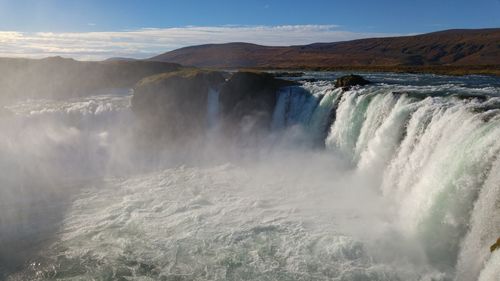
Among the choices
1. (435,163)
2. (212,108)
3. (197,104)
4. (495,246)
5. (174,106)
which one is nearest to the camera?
(495,246)

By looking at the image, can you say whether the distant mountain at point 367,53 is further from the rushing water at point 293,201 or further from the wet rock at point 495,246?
the wet rock at point 495,246

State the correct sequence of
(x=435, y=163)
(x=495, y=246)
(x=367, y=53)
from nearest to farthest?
(x=495, y=246) → (x=435, y=163) → (x=367, y=53)

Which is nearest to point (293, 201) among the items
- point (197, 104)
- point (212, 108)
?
point (212, 108)

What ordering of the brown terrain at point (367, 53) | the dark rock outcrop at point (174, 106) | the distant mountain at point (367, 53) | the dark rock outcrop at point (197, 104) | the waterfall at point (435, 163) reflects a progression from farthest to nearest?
the distant mountain at point (367, 53)
the brown terrain at point (367, 53)
the dark rock outcrop at point (174, 106)
the dark rock outcrop at point (197, 104)
the waterfall at point (435, 163)

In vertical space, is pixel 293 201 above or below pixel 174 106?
below

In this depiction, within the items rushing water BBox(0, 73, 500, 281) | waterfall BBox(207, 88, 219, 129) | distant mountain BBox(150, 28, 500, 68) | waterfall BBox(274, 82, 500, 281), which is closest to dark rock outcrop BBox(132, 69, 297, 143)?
waterfall BBox(207, 88, 219, 129)

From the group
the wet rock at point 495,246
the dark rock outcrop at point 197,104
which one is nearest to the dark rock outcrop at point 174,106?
the dark rock outcrop at point 197,104

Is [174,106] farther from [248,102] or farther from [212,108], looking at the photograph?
[248,102]
